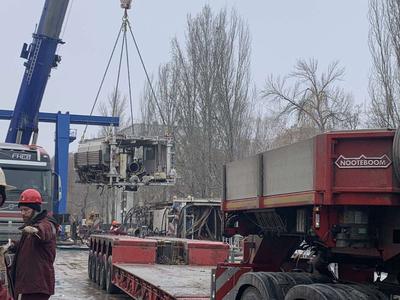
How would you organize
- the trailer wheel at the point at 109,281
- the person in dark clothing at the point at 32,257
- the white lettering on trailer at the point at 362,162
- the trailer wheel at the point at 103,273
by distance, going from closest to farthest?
the white lettering on trailer at the point at 362,162 < the person in dark clothing at the point at 32,257 < the trailer wheel at the point at 109,281 < the trailer wheel at the point at 103,273

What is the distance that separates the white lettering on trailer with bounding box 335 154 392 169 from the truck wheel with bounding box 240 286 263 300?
1.79m

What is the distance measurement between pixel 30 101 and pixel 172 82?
18.5 metres

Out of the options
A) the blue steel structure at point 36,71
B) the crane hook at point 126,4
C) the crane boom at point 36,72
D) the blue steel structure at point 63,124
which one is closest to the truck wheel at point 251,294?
the blue steel structure at point 36,71

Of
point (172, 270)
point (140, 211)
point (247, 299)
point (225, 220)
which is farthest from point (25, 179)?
point (140, 211)

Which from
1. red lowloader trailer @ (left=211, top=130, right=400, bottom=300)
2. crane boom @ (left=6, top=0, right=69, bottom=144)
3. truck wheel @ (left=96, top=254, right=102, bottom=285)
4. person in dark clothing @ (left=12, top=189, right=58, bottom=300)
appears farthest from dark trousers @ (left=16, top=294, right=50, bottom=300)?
crane boom @ (left=6, top=0, right=69, bottom=144)

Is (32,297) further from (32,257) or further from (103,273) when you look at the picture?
(103,273)

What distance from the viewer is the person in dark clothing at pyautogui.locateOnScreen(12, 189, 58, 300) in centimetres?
579

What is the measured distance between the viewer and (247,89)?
3447cm

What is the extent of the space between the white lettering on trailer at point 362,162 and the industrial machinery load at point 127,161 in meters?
12.9

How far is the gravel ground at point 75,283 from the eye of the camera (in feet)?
43.8

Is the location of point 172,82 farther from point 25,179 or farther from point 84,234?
point 25,179

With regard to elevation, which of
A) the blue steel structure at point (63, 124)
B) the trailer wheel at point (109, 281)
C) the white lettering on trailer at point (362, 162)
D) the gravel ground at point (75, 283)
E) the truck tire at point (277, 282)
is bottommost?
the gravel ground at point (75, 283)

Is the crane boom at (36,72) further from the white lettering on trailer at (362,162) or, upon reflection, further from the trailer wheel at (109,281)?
the white lettering on trailer at (362,162)

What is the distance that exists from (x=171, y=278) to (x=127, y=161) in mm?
7526
